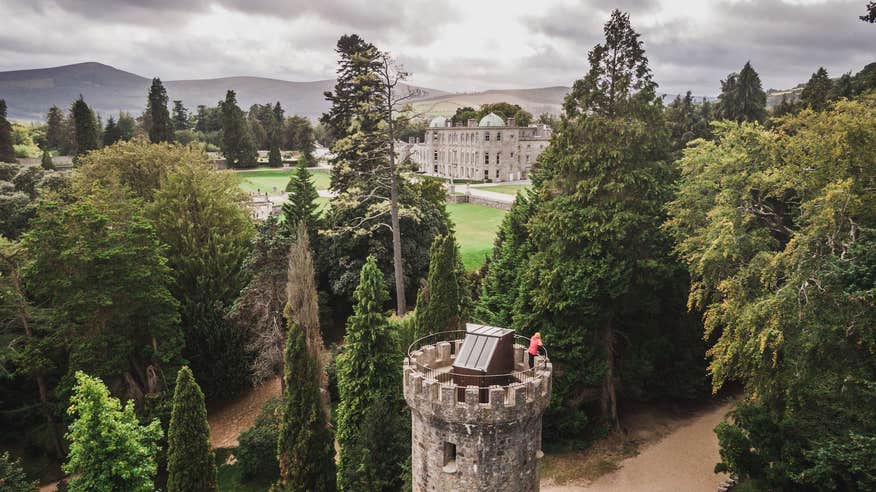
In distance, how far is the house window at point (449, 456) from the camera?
13118 millimetres

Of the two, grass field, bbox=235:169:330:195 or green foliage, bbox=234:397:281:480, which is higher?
grass field, bbox=235:169:330:195

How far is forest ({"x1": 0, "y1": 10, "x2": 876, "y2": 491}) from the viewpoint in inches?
616

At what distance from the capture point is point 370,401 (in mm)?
21188

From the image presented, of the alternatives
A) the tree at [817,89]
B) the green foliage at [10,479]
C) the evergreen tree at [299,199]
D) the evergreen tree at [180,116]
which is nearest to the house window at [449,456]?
the green foliage at [10,479]

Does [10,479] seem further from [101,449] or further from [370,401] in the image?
[370,401]

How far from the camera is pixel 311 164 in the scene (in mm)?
93125

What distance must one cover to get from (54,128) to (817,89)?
359 feet

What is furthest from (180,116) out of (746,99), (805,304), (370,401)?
(805,304)

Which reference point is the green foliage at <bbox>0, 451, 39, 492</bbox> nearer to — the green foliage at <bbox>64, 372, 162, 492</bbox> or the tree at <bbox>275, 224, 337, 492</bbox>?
the green foliage at <bbox>64, 372, 162, 492</bbox>

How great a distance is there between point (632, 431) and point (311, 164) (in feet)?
255

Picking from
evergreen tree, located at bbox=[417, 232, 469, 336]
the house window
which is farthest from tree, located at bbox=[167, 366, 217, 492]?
the house window

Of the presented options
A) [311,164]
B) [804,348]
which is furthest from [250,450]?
[311,164]

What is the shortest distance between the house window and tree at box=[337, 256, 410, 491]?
7.27 metres

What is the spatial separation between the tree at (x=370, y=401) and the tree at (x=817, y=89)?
37.0 m
